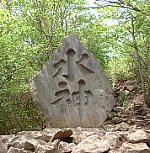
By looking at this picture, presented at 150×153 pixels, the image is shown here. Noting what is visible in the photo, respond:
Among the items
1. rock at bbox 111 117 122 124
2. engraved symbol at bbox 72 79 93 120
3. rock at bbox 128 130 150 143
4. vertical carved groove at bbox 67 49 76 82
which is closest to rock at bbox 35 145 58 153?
rock at bbox 128 130 150 143

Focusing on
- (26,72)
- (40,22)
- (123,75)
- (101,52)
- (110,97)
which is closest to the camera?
(110,97)

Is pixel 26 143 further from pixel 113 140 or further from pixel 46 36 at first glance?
pixel 46 36

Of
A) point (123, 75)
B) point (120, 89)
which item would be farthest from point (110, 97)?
point (123, 75)

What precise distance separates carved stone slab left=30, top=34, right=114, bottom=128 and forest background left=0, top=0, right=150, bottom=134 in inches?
32.0

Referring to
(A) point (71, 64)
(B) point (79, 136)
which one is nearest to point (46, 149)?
(B) point (79, 136)

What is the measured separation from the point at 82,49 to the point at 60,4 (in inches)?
113

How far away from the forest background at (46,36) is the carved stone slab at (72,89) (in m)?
0.81

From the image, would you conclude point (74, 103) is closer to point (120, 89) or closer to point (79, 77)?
point (79, 77)

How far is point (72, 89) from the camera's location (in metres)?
5.24

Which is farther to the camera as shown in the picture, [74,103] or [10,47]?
[10,47]

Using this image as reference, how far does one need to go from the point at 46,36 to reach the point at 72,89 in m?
2.68

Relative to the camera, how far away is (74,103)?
5238mm

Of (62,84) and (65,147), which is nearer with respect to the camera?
(65,147)

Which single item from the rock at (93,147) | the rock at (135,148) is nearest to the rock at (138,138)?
the rock at (135,148)
